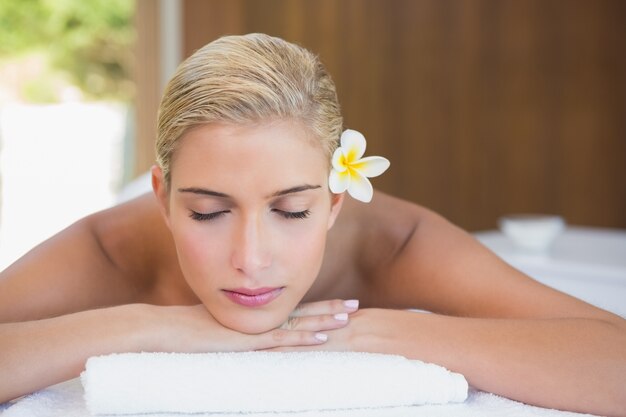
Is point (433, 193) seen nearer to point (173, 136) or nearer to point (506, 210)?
point (506, 210)

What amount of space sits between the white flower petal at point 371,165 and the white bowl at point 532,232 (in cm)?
154

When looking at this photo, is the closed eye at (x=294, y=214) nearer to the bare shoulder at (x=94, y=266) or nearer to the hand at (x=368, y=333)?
the hand at (x=368, y=333)

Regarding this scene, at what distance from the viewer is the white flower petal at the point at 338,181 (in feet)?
4.40

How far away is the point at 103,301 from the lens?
175 cm

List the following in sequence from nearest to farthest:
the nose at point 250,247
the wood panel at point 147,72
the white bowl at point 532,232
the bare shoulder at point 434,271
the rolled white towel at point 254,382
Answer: the rolled white towel at point 254,382 → the nose at point 250,247 → the bare shoulder at point 434,271 → the white bowl at point 532,232 → the wood panel at point 147,72

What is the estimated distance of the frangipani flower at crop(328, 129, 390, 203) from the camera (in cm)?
136

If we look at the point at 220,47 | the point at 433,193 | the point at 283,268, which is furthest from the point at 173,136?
the point at 433,193

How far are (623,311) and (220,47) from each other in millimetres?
1182

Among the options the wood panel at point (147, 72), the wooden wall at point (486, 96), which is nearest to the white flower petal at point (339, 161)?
the wood panel at point (147, 72)

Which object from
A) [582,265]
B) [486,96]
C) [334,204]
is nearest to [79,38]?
[486,96]

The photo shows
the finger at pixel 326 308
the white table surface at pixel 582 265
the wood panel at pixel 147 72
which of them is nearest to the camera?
the finger at pixel 326 308

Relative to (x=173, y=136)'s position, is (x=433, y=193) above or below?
below

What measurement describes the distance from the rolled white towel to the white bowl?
1762 millimetres

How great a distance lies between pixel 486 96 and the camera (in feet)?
19.2
